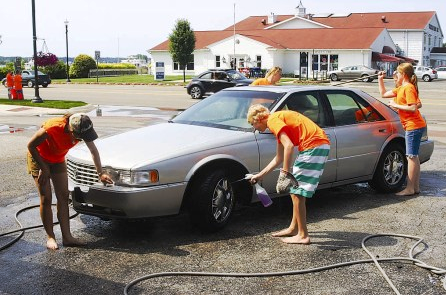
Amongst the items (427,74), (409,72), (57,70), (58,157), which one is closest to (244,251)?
(58,157)

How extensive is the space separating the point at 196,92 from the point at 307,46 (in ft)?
101

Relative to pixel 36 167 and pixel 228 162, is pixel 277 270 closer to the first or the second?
pixel 228 162

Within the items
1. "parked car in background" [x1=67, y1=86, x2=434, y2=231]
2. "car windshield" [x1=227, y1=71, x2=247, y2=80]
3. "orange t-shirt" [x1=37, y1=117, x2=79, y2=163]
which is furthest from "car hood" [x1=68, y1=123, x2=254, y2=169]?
"car windshield" [x1=227, y1=71, x2=247, y2=80]

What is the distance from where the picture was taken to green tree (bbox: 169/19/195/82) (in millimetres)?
51312

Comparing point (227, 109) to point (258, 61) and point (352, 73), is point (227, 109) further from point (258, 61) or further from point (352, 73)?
point (258, 61)

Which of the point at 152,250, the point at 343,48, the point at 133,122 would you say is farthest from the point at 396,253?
the point at 343,48

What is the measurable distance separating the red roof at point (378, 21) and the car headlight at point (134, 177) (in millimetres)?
66673

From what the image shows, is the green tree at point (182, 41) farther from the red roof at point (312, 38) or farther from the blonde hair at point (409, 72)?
the blonde hair at point (409, 72)

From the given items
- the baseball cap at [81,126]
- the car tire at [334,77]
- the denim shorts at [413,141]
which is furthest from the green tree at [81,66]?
the baseball cap at [81,126]

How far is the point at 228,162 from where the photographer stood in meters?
6.15

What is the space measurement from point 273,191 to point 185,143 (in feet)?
3.96

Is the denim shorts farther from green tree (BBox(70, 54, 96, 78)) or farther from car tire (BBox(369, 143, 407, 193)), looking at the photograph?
green tree (BBox(70, 54, 96, 78))

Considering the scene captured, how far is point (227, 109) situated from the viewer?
7168 mm

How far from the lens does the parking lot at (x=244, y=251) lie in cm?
475
